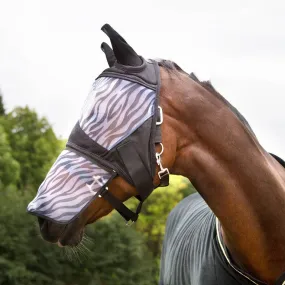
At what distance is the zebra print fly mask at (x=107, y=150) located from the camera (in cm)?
210

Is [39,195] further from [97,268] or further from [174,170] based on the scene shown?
[97,268]

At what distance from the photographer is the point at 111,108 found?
7.03ft

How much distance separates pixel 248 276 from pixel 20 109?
837 centimetres

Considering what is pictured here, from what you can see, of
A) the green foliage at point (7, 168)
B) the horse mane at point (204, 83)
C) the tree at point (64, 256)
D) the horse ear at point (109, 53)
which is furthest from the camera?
the green foliage at point (7, 168)

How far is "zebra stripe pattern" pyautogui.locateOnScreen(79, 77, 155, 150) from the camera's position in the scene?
2123 millimetres

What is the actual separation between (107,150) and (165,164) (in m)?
0.25

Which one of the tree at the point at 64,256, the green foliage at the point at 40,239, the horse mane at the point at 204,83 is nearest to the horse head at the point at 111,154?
the horse mane at the point at 204,83

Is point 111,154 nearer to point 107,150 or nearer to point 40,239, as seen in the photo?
point 107,150

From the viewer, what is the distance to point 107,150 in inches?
83.0

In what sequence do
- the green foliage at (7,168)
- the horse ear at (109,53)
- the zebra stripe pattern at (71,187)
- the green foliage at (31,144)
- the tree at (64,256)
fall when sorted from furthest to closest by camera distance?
1. the green foliage at (31,144)
2. the green foliage at (7,168)
3. the tree at (64,256)
4. the horse ear at (109,53)
5. the zebra stripe pattern at (71,187)

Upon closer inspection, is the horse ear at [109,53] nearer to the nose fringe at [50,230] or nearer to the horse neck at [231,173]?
the horse neck at [231,173]

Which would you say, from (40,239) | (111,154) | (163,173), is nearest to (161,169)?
(163,173)

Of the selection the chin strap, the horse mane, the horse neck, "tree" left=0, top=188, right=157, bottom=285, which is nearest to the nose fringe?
the chin strap

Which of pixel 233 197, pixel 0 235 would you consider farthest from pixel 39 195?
pixel 0 235
